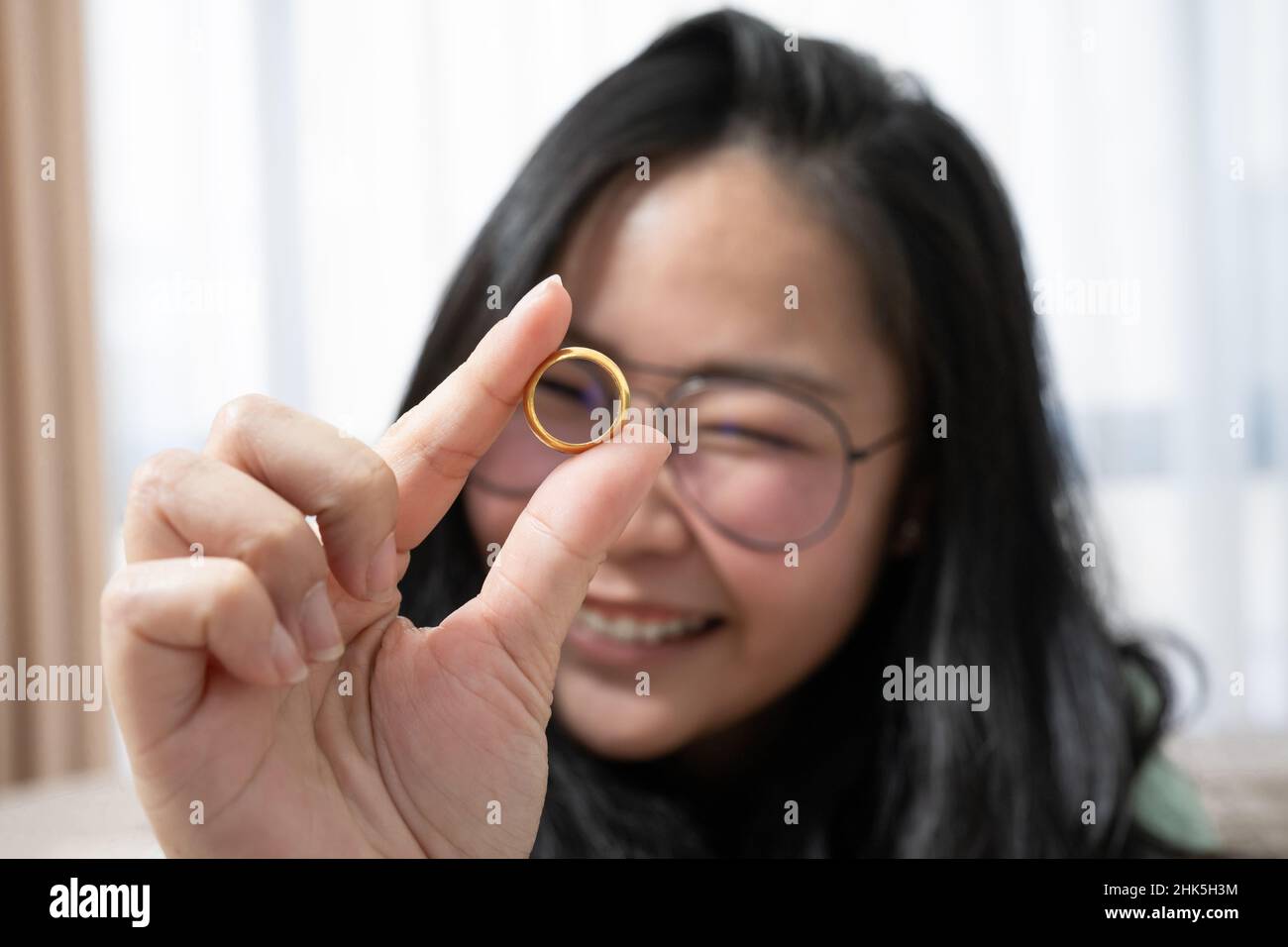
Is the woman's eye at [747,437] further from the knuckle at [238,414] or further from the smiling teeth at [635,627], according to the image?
the knuckle at [238,414]

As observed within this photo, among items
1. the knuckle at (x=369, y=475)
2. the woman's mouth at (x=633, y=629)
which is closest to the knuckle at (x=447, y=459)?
the knuckle at (x=369, y=475)

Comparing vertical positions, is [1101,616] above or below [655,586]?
below

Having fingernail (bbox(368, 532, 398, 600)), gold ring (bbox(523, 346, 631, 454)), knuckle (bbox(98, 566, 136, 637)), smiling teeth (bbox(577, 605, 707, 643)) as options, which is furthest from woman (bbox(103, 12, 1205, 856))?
knuckle (bbox(98, 566, 136, 637))

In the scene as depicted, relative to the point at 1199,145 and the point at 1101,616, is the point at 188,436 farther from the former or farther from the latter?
the point at 1199,145

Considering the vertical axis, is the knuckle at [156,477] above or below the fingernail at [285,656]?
above
